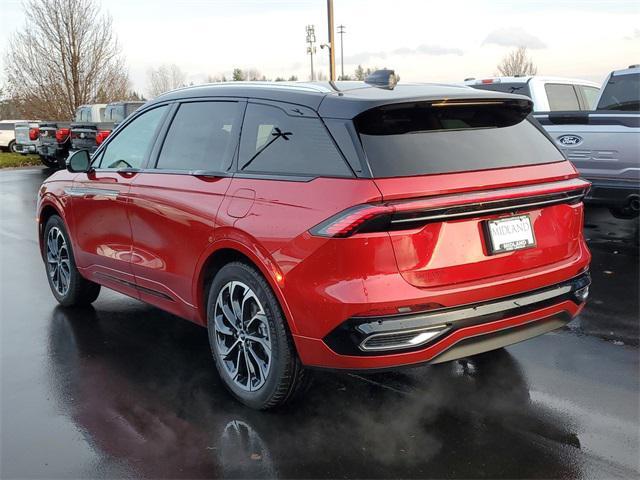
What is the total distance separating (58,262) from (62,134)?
14.9m

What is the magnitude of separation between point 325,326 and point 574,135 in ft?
16.7

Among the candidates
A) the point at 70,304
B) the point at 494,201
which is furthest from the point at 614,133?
the point at 70,304

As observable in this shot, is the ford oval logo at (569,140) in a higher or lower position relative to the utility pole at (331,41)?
lower

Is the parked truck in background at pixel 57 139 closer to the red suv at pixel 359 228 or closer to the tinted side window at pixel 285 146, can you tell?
the red suv at pixel 359 228

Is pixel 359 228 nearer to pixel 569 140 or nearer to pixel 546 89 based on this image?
pixel 569 140

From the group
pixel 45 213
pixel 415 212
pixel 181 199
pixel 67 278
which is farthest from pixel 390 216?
pixel 45 213

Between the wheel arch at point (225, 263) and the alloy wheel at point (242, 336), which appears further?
Answer: the alloy wheel at point (242, 336)

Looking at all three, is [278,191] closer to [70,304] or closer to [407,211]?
[407,211]

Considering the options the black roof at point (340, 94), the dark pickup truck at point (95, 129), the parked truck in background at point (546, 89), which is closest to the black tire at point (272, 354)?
the black roof at point (340, 94)

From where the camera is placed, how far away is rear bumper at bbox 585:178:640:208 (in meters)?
6.55

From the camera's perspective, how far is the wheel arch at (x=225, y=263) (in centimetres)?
318

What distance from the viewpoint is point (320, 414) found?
352cm

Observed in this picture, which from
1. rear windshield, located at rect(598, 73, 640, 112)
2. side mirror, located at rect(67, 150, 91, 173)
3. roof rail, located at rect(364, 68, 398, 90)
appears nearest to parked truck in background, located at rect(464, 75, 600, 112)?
rear windshield, located at rect(598, 73, 640, 112)

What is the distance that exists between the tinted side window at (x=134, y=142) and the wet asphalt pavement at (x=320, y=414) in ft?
4.28
